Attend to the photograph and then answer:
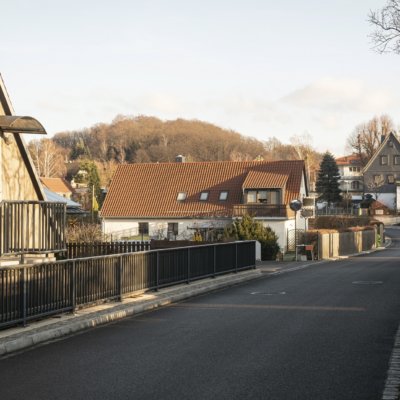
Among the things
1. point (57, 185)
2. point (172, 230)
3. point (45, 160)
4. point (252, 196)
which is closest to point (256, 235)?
point (252, 196)

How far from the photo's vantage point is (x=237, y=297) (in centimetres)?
1870

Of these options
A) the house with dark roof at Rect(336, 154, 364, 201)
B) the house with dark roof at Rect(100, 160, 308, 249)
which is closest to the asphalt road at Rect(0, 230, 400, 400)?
the house with dark roof at Rect(100, 160, 308, 249)

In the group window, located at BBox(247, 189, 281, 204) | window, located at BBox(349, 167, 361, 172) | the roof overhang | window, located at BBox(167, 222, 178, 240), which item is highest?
window, located at BBox(349, 167, 361, 172)

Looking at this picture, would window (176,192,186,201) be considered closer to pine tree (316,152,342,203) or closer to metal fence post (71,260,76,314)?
metal fence post (71,260,76,314)

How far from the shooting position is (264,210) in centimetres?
5194

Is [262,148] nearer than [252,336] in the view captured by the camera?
No

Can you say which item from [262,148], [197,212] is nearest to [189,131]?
[262,148]

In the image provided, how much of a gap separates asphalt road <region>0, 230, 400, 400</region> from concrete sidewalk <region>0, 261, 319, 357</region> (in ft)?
0.94

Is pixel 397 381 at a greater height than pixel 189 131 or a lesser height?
lesser

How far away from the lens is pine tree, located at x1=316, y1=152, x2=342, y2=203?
103 meters

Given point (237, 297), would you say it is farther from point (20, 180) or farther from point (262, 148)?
point (262, 148)

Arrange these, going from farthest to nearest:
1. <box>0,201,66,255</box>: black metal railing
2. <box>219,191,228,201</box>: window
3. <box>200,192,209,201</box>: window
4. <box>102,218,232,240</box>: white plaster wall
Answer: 1. <box>200,192,209,201</box>: window
2. <box>219,191,228,201</box>: window
3. <box>102,218,232,240</box>: white plaster wall
4. <box>0,201,66,255</box>: black metal railing

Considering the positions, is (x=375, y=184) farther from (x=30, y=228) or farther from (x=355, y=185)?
(x=30, y=228)

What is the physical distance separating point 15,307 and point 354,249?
41.3 m
